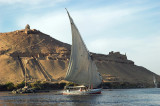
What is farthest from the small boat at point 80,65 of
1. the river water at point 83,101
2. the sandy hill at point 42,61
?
the sandy hill at point 42,61

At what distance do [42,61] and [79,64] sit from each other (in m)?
55.1

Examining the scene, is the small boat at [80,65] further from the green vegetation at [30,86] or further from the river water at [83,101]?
the green vegetation at [30,86]

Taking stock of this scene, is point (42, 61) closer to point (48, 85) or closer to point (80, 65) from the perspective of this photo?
point (48, 85)

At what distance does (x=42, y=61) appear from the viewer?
95250mm

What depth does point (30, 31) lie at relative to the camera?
118125mm

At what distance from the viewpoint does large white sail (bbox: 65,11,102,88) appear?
41188 mm

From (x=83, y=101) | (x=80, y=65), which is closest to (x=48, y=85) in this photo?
(x=80, y=65)

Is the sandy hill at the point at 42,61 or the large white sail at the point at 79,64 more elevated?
the sandy hill at the point at 42,61

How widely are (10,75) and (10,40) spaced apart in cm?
3270

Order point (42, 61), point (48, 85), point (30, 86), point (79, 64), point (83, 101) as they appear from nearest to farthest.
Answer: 1. point (83, 101)
2. point (79, 64)
3. point (30, 86)
4. point (48, 85)
5. point (42, 61)

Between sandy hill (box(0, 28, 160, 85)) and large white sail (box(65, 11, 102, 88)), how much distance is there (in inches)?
1519

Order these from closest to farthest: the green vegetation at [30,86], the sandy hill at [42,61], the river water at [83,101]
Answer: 1. the river water at [83,101]
2. the green vegetation at [30,86]
3. the sandy hill at [42,61]

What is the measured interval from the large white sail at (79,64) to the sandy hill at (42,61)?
3858 cm

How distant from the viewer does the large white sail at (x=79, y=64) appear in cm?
4119
